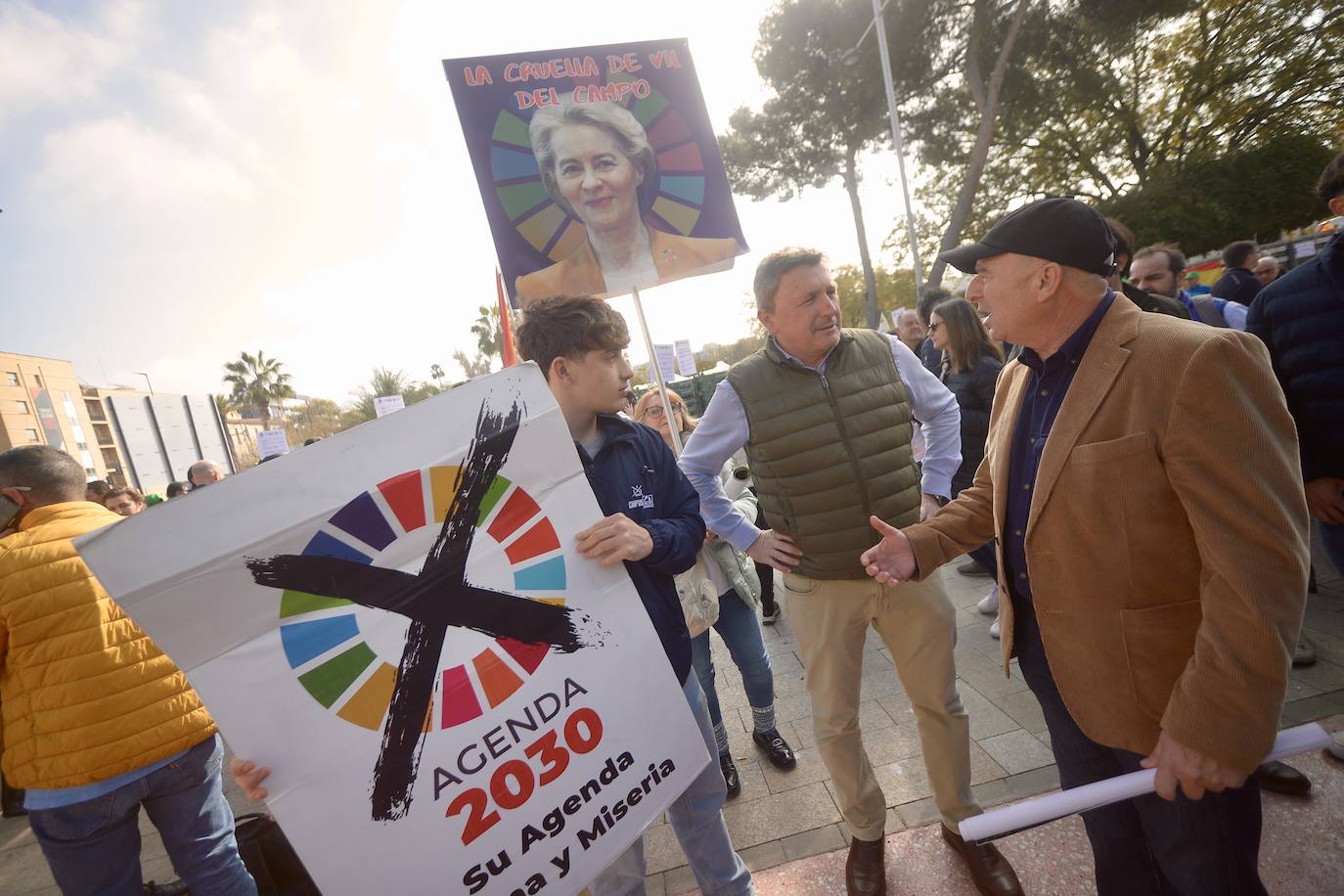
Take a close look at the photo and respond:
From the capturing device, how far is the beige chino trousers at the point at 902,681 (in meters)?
2.04

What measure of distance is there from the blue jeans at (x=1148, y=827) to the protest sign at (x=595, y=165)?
1.95 metres

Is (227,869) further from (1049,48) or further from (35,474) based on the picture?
(1049,48)

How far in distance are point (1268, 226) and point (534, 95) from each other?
77.9 ft

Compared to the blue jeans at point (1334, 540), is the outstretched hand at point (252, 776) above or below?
above

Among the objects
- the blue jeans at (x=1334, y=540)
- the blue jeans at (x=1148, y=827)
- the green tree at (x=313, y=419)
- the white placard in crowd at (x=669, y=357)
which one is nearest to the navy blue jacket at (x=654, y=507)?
the blue jeans at (x=1148, y=827)

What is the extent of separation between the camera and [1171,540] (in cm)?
118

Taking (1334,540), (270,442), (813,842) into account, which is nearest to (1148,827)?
(813,842)

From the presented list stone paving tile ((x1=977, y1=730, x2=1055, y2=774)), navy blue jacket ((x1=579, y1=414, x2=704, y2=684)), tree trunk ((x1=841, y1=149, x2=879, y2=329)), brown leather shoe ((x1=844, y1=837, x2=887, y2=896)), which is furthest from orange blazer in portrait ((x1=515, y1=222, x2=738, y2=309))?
tree trunk ((x1=841, y1=149, x2=879, y2=329))

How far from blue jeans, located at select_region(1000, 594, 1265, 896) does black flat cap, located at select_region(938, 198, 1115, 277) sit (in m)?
0.86

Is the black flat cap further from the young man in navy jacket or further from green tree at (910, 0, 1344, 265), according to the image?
green tree at (910, 0, 1344, 265)

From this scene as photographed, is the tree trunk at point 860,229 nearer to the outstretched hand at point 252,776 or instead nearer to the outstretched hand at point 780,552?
the outstretched hand at point 780,552

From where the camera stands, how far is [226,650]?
1.06 metres

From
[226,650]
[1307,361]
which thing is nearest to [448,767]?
[226,650]

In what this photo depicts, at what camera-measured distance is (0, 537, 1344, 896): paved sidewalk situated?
75.3 inches
